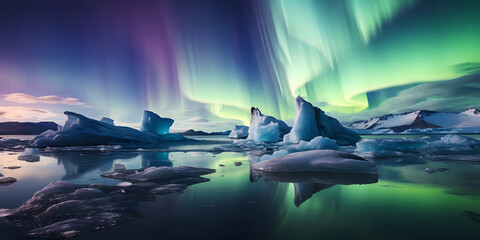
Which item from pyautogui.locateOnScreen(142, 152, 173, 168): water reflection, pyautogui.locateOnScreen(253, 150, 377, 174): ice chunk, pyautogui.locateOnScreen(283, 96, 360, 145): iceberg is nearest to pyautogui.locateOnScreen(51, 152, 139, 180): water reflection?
pyautogui.locateOnScreen(142, 152, 173, 168): water reflection

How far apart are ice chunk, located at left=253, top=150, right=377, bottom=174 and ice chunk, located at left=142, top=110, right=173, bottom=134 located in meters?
34.1

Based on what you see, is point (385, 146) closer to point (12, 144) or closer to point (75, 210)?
point (75, 210)

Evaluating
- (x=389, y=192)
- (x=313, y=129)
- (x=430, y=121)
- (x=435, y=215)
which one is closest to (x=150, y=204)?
(x=435, y=215)

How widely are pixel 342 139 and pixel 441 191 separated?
24.0 meters

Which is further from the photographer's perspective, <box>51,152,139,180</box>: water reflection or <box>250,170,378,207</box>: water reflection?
<box>51,152,139,180</box>: water reflection

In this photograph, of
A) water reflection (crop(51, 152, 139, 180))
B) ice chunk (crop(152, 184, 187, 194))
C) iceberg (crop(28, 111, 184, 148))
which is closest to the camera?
ice chunk (crop(152, 184, 187, 194))

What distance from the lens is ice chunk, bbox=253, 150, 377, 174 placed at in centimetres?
748

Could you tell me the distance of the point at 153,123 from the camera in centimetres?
3959

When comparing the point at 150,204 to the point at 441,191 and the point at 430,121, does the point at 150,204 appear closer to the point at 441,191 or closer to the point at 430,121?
the point at 441,191

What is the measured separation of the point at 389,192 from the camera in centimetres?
516

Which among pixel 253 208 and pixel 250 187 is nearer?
pixel 253 208

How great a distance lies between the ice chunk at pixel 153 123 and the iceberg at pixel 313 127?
2355 cm

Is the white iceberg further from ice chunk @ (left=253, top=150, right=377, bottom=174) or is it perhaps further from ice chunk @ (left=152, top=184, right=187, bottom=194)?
ice chunk @ (left=152, top=184, right=187, bottom=194)

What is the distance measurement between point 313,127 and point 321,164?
18.8 m
